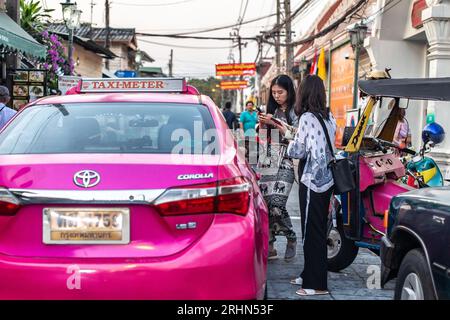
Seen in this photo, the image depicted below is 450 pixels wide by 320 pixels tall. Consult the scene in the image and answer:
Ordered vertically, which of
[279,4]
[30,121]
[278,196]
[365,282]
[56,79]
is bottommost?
[365,282]

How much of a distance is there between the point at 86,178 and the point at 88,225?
23cm

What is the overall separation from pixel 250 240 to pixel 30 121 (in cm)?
162

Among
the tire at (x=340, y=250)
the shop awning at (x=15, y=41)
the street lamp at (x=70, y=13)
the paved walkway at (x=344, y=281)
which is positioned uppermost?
the street lamp at (x=70, y=13)

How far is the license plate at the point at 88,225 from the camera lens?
284 centimetres

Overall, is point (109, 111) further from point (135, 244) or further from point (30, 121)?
point (135, 244)

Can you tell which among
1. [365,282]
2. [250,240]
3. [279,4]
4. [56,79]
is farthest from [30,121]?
[279,4]

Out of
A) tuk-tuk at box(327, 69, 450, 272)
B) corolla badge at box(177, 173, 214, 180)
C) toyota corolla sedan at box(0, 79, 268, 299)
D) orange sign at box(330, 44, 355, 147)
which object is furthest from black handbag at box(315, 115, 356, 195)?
orange sign at box(330, 44, 355, 147)

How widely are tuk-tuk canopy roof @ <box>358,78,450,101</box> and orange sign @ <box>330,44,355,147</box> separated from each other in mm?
14968

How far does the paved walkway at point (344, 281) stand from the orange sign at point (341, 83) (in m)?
13.9

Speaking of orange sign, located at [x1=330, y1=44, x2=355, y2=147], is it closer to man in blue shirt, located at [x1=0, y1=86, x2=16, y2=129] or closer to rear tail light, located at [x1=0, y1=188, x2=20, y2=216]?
man in blue shirt, located at [x1=0, y1=86, x2=16, y2=129]

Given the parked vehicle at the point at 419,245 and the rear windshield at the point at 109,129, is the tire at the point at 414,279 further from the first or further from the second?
the rear windshield at the point at 109,129

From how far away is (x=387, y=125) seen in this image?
6027 mm

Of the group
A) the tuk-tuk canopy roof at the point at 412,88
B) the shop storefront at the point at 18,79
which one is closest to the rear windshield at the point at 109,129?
the tuk-tuk canopy roof at the point at 412,88

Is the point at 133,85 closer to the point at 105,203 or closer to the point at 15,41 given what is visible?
the point at 105,203
